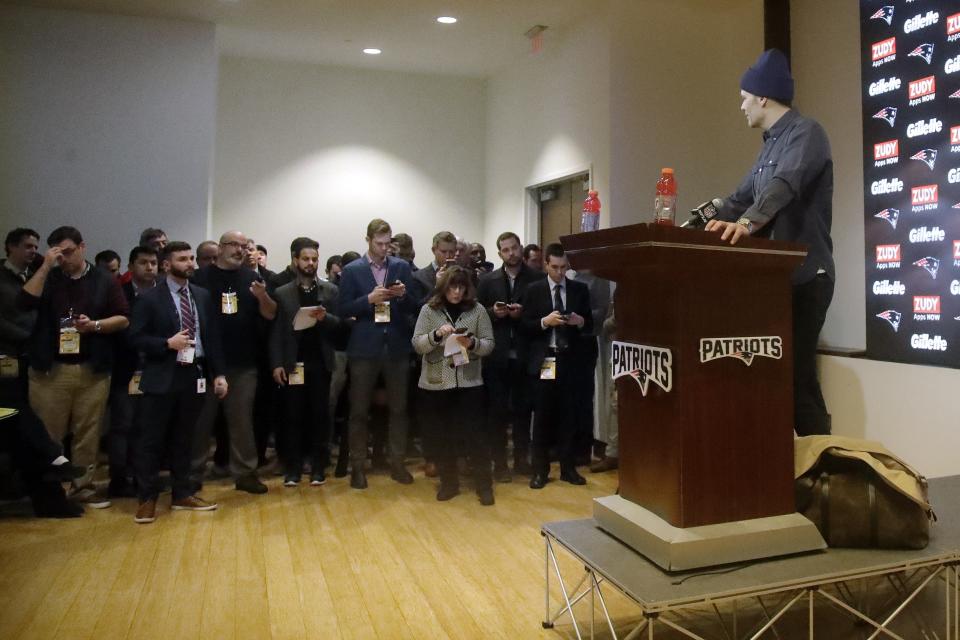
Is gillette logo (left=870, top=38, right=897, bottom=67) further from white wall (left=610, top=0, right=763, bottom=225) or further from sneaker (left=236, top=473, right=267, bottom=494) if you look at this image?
sneaker (left=236, top=473, right=267, bottom=494)

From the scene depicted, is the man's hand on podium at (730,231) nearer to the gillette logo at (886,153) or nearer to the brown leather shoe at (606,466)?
the gillette logo at (886,153)

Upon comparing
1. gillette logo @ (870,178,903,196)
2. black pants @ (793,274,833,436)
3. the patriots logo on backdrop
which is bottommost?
black pants @ (793,274,833,436)

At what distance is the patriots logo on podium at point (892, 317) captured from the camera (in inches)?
147

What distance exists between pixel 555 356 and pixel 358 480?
56.1 inches

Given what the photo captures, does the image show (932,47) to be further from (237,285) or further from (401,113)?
(401,113)

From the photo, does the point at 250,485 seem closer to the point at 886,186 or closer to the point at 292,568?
the point at 292,568

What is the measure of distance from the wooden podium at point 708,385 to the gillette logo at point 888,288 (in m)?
2.12

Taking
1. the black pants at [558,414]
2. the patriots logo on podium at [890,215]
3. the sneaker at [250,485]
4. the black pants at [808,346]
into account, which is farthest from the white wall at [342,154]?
the black pants at [808,346]

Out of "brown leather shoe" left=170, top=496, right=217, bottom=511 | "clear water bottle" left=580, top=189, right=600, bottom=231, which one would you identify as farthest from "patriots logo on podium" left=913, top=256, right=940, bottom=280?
"brown leather shoe" left=170, top=496, right=217, bottom=511

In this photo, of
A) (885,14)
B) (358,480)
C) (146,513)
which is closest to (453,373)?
(358,480)

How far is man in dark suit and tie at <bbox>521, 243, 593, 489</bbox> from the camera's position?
4.38 meters

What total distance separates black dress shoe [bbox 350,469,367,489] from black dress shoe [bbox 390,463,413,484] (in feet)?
0.68

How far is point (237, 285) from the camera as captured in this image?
427cm

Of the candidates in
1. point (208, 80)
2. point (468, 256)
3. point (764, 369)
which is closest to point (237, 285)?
point (468, 256)
